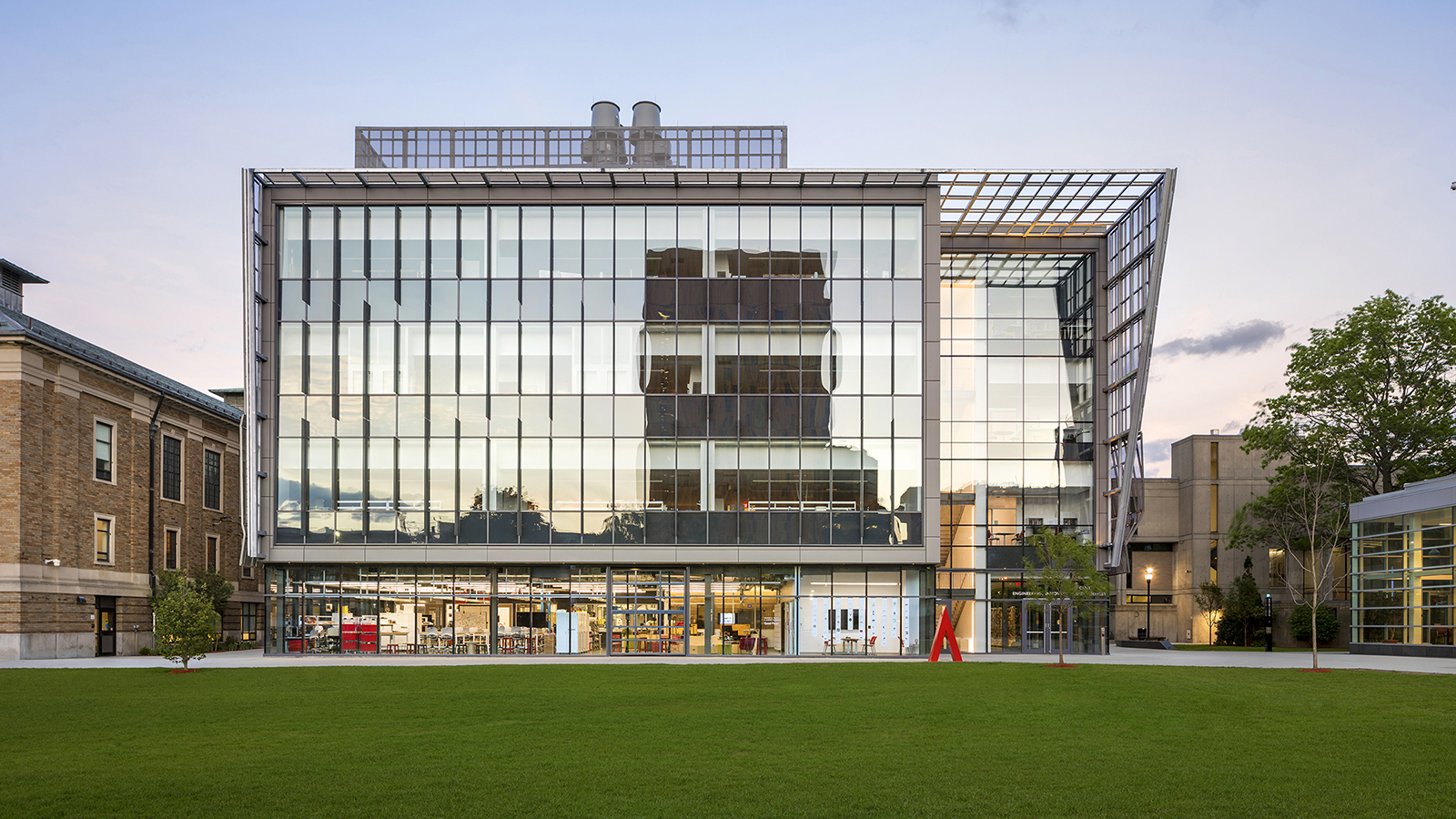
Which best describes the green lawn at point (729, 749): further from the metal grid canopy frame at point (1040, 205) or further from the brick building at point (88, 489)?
the metal grid canopy frame at point (1040, 205)

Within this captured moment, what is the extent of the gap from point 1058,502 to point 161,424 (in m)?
40.9

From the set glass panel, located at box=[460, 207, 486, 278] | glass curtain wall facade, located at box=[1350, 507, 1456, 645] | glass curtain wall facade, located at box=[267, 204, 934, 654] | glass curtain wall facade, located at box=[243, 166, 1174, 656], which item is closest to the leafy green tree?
glass curtain wall facade, located at box=[1350, 507, 1456, 645]

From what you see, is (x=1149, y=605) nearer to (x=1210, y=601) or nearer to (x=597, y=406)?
(x=1210, y=601)

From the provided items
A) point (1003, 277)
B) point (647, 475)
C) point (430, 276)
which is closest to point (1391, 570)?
point (1003, 277)

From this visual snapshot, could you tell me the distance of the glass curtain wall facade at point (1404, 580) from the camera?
4422 cm

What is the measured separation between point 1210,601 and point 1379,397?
18.7 m

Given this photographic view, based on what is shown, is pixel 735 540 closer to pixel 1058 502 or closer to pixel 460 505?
pixel 460 505

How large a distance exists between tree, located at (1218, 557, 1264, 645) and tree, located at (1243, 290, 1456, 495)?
1025cm

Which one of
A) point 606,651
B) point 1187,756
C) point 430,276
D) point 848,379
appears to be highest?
point 430,276

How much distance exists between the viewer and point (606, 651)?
42.9 metres

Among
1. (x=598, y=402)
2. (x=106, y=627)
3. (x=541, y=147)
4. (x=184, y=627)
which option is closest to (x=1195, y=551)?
(x=598, y=402)

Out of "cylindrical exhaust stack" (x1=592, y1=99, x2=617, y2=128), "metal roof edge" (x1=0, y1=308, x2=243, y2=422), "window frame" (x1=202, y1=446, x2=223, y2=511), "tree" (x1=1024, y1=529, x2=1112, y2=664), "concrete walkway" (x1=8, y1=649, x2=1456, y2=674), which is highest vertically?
"cylindrical exhaust stack" (x1=592, y1=99, x2=617, y2=128)

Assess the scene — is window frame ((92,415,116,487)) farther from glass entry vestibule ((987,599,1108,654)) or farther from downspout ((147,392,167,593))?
glass entry vestibule ((987,599,1108,654))

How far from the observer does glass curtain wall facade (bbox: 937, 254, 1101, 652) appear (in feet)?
169
